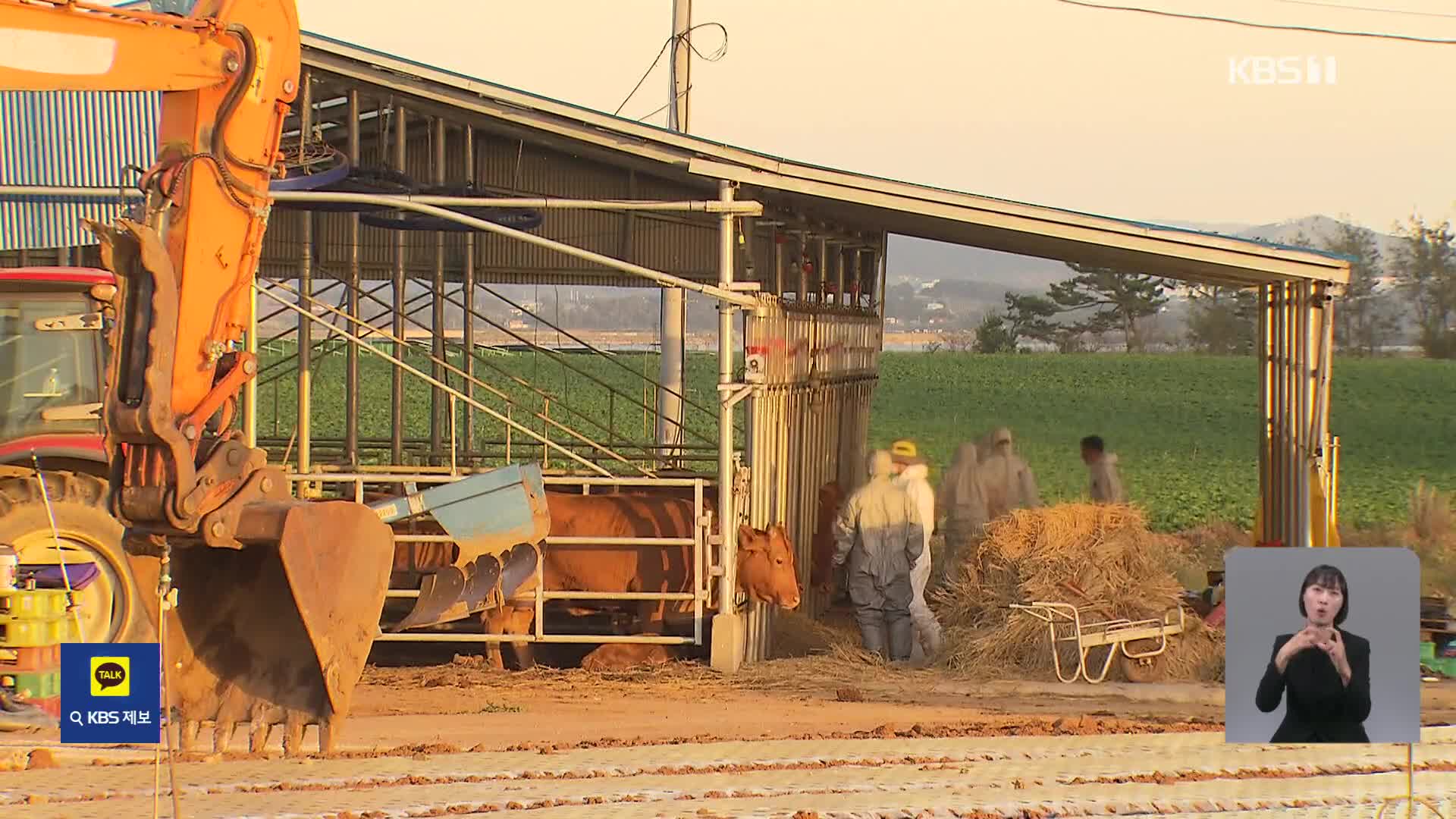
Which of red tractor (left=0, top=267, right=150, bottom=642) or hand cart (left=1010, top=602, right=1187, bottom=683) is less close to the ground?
red tractor (left=0, top=267, right=150, bottom=642)

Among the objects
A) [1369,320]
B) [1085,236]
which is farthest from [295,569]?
[1369,320]

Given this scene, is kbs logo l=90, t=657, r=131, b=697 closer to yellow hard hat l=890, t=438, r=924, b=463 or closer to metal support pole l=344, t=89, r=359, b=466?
yellow hard hat l=890, t=438, r=924, b=463

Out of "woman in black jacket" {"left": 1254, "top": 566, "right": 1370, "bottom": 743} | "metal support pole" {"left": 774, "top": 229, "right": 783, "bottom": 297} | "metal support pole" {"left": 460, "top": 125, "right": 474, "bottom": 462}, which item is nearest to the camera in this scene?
"woman in black jacket" {"left": 1254, "top": 566, "right": 1370, "bottom": 743}

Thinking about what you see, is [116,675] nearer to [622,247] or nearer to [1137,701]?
[1137,701]

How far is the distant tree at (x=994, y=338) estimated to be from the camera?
345 feet

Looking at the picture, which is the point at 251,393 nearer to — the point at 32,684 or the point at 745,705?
the point at 32,684

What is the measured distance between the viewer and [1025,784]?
9.40 metres

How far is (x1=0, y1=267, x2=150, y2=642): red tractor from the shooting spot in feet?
38.2

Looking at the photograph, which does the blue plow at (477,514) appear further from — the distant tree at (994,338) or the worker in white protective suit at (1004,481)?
the distant tree at (994,338)

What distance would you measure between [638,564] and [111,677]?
25.8 feet

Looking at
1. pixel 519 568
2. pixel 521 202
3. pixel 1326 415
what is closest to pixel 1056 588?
pixel 1326 415

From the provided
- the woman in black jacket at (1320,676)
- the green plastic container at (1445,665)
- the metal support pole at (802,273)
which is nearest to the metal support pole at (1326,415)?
the green plastic container at (1445,665)

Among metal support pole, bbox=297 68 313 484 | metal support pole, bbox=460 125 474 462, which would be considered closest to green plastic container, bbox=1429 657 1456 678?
metal support pole, bbox=460 125 474 462

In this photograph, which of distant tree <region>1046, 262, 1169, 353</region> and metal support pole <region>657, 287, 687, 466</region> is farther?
distant tree <region>1046, 262, 1169, 353</region>
